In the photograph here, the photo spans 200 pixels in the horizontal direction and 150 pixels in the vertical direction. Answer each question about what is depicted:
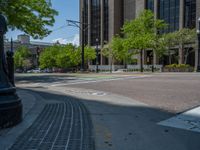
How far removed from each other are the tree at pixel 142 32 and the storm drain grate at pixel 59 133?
146 ft

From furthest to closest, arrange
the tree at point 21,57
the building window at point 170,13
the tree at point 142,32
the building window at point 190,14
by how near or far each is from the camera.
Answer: the tree at point 21,57, the building window at point 170,13, the building window at point 190,14, the tree at point 142,32

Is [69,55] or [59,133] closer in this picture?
[59,133]

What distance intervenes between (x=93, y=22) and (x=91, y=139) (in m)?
90.0

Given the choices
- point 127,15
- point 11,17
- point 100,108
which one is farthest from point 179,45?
point 100,108

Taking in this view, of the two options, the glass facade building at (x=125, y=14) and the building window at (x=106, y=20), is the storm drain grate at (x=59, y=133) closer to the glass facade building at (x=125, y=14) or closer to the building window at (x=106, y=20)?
the glass facade building at (x=125, y=14)

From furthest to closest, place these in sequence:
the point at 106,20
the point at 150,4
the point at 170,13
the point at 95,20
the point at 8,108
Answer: the point at 95,20 < the point at 106,20 < the point at 150,4 < the point at 170,13 < the point at 8,108

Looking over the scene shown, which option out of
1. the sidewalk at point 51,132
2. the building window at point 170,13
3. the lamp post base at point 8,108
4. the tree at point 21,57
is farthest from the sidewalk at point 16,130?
the tree at point 21,57

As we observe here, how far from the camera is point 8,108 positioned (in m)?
6.36

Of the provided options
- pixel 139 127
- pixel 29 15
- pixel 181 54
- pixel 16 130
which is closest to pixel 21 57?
pixel 181 54

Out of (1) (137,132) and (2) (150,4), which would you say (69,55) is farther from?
(1) (137,132)

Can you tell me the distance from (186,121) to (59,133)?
10.2ft

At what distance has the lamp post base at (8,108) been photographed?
20.5 feet

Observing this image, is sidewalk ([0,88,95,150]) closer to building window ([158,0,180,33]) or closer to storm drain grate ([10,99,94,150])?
storm drain grate ([10,99,94,150])

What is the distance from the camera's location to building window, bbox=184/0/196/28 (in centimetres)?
6581
